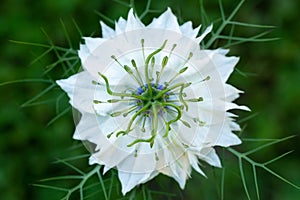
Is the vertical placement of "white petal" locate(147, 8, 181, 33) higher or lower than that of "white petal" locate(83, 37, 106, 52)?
higher

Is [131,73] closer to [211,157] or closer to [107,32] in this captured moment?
[107,32]

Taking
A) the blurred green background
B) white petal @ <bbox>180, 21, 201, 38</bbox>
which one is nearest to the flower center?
white petal @ <bbox>180, 21, 201, 38</bbox>

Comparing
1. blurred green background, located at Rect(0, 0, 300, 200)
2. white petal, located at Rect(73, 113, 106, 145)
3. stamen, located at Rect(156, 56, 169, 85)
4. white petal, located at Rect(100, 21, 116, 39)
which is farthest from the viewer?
blurred green background, located at Rect(0, 0, 300, 200)

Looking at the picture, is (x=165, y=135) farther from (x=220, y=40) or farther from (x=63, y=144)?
(x=220, y=40)

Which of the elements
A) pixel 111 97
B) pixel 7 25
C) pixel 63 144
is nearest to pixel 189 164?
pixel 111 97

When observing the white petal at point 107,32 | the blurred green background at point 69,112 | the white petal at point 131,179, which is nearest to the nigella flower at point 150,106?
the white petal at point 131,179

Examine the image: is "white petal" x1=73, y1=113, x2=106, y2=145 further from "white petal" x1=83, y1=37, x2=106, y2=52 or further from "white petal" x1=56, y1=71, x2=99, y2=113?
"white petal" x1=83, y1=37, x2=106, y2=52

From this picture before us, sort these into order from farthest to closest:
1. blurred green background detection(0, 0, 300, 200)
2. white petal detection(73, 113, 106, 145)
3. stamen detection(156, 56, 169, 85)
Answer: blurred green background detection(0, 0, 300, 200) → white petal detection(73, 113, 106, 145) → stamen detection(156, 56, 169, 85)

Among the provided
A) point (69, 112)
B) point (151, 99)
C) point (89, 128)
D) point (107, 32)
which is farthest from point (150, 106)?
point (69, 112)
